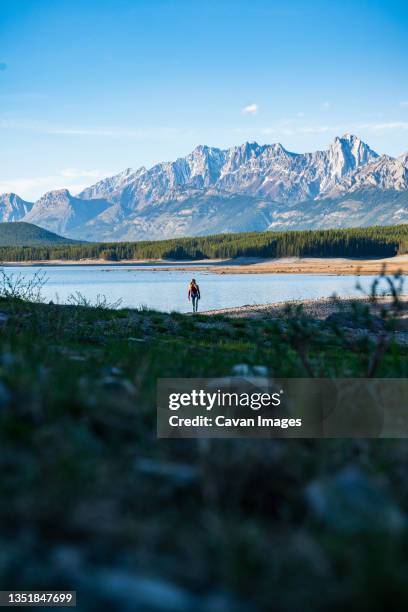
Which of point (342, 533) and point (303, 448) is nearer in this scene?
Result: point (342, 533)

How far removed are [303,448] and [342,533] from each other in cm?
170

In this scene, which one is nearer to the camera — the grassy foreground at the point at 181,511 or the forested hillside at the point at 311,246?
the grassy foreground at the point at 181,511

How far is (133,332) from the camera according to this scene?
16406 mm

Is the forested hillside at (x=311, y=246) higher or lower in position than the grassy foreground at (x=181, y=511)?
higher

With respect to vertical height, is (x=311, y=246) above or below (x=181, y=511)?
above

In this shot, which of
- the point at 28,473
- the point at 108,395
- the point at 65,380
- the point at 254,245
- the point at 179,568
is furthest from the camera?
the point at 254,245

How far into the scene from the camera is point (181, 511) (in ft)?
12.0

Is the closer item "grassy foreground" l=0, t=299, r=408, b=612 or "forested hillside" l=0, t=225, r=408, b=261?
"grassy foreground" l=0, t=299, r=408, b=612

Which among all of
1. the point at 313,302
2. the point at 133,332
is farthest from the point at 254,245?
the point at 133,332

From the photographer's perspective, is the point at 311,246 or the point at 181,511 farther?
the point at 311,246

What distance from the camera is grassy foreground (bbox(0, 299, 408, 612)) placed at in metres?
2.82

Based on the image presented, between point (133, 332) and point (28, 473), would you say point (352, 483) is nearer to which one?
point (28, 473)

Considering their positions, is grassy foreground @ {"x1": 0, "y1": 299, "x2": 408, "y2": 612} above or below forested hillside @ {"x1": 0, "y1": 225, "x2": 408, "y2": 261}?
below

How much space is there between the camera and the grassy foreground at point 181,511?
111 inches
